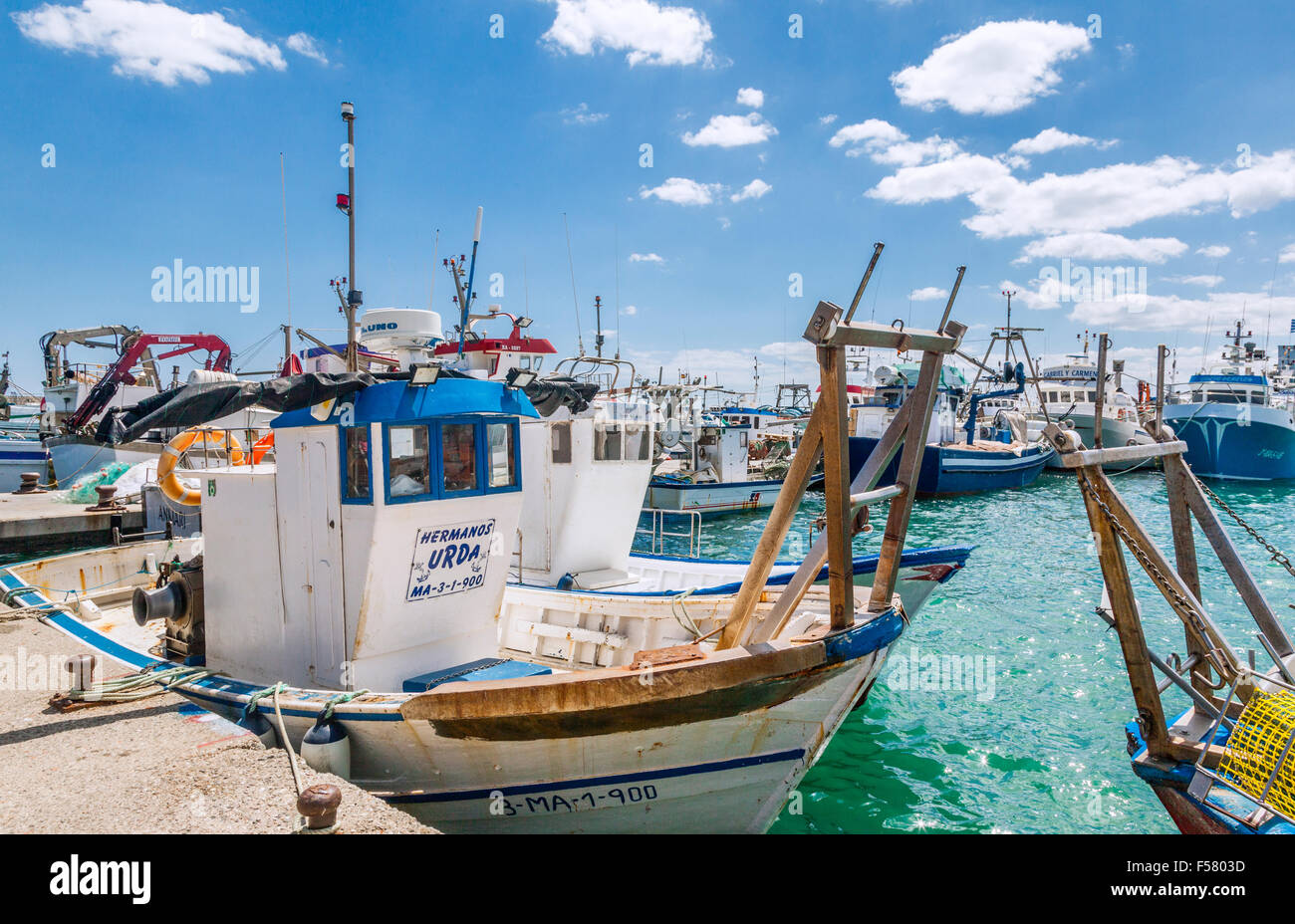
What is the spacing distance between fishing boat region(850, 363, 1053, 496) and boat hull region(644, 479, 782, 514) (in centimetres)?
485

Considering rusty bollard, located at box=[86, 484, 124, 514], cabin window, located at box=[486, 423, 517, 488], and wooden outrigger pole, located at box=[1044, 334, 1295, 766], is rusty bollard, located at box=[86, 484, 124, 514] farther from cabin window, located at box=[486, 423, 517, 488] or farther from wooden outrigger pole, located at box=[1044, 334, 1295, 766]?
wooden outrigger pole, located at box=[1044, 334, 1295, 766]

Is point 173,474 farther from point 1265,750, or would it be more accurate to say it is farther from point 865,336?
point 1265,750

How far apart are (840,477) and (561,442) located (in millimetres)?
7453

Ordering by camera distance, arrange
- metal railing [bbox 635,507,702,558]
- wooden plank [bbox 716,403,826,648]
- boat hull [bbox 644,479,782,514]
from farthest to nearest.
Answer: boat hull [bbox 644,479,782,514]
metal railing [bbox 635,507,702,558]
wooden plank [bbox 716,403,826,648]

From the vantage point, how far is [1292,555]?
1923 cm

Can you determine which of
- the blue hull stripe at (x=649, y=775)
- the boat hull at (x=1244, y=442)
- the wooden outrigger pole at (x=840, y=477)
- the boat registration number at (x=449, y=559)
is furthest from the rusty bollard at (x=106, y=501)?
the boat hull at (x=1244, y=442)

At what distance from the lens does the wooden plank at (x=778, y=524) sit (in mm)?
4609

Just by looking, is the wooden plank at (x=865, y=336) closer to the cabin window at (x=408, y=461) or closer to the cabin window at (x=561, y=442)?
the cabin window at (x=408, y=461)

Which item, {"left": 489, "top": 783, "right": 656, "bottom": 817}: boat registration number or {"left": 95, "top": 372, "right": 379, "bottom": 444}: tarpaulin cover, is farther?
{"left": 489, "top": 783, "right": 656, "bottom": 817}: boat registration number

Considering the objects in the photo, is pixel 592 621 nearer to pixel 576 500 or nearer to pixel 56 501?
pixel 576 500

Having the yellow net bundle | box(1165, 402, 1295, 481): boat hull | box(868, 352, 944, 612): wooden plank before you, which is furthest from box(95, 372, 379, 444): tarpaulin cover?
box(1165, 402, 1295, 481): boat hull

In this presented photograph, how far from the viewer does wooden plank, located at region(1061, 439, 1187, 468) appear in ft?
15.6

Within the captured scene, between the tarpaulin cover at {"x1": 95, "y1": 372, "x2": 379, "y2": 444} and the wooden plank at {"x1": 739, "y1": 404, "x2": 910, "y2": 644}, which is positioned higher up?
the tarpaulin cover at {"x1": 95, "y1": 372, "x2": 379, "y2": 444}

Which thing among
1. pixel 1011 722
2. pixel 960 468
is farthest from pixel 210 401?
pixel 960 468
